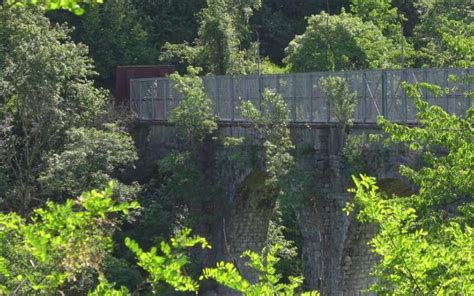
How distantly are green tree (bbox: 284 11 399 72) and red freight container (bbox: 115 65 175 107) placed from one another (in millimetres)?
4287

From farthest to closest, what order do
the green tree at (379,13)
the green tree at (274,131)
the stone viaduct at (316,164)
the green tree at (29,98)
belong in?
the green tree at (379,13) < the green tree at (29,98) < the green tree at (274,131) < the stone viaduct at (316,164)

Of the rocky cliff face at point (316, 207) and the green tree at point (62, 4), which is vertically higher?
the green tree at point (62, 4)

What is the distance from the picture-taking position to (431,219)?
16516 millimetres

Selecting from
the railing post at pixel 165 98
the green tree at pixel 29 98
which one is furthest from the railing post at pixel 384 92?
the railing post at pixel 165 98

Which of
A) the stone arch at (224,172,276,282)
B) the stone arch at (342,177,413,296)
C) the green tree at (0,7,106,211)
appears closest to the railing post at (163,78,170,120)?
the green tree at (0,7,106,211)

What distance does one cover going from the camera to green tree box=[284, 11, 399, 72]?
126 feet

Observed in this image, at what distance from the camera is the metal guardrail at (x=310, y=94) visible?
22.9 meters

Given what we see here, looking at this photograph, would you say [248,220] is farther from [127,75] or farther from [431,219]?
[431,219]

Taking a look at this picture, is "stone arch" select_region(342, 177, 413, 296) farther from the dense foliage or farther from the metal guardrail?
the metal guardrail

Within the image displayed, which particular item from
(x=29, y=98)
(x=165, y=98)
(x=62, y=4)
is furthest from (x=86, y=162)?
(x=62, y=4)

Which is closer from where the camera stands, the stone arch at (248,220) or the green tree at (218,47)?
the stone arch at (248,220)

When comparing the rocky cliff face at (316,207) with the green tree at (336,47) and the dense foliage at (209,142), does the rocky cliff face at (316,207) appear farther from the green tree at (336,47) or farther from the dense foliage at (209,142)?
the green tree at (336,47)

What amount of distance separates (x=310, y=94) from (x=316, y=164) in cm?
182

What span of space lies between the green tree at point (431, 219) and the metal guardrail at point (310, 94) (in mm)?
1166
